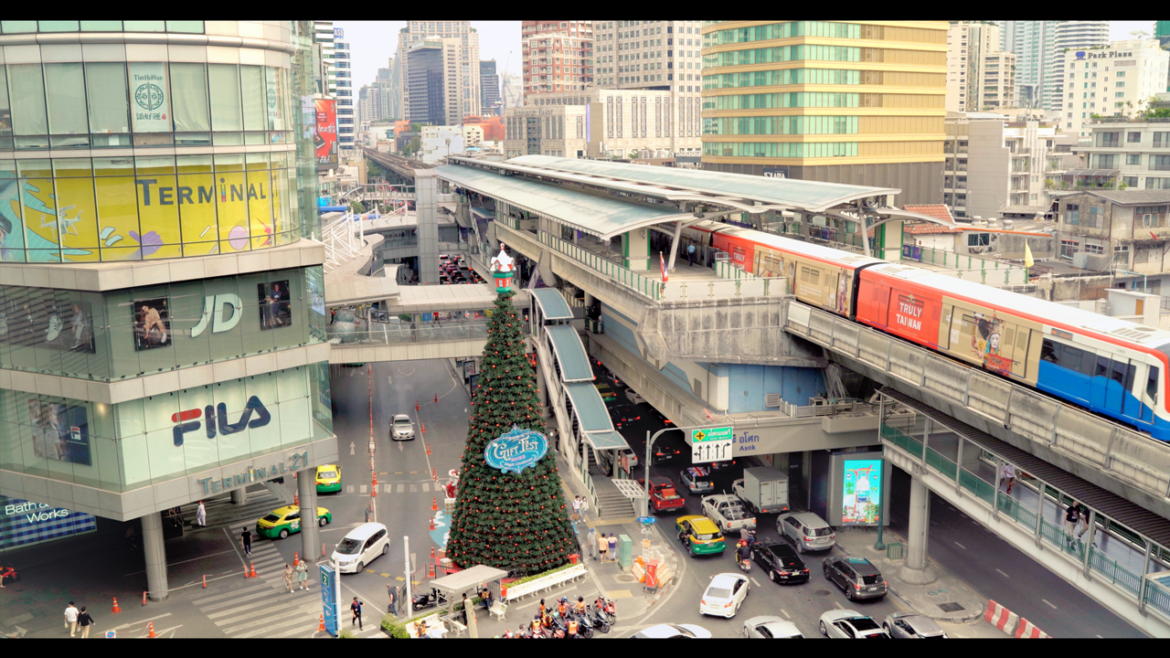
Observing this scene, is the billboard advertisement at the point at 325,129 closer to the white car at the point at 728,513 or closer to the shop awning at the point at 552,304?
the shop awning at the point at 552,304

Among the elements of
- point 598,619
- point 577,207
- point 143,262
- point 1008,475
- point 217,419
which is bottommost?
point 598,619

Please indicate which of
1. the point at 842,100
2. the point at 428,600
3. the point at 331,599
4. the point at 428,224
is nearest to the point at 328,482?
the point at 428,600

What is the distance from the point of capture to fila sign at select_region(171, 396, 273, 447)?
116ft

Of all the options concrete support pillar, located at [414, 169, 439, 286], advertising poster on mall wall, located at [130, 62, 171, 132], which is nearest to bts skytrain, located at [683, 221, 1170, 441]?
advertising poster on mall wall, located at [130, 62, 171, 132]

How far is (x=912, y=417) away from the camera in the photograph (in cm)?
3747

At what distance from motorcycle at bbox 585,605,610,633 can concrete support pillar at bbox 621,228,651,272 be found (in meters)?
20.2

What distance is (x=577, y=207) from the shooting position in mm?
57938

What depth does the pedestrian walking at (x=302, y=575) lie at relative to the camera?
120ft

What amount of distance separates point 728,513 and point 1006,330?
1544cm

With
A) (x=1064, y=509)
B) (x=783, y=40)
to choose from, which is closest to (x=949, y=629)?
(x=1064, y=509)

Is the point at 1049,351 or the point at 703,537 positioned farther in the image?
the point at 703,537

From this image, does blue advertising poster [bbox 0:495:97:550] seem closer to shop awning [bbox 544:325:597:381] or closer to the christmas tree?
the christmas tree

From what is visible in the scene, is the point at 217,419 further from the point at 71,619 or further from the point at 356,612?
the point at 356,612
